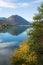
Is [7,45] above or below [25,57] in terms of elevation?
below

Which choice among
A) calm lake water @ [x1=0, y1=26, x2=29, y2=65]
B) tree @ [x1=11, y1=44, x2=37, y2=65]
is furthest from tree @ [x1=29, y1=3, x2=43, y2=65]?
calm lake water @ [x1=0, y1=26, x2=29, y2=65]

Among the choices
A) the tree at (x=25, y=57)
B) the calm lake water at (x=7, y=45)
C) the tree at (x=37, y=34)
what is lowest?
the calm lake water at (x=7, y=45)

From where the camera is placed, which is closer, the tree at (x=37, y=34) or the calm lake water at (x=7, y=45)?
the tree at (x=37, y=34)

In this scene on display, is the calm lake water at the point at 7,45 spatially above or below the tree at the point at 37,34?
below

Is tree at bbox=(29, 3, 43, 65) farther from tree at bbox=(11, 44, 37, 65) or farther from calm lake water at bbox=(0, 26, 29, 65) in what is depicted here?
calm lake water at bbox=(0, 26, 29, 65)

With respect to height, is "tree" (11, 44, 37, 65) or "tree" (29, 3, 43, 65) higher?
"tree" (29, 3, 43, 65)

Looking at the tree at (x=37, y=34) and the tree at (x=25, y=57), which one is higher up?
the tree at (x=37, y=34)

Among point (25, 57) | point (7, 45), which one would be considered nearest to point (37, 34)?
point (25, 57)

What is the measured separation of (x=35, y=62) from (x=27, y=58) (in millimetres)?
1223

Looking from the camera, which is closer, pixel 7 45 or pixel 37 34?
pixel 37 34

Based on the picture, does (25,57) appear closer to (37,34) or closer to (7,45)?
(37,34)

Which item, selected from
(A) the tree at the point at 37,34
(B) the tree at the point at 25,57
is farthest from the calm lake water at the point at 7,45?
(A) the tree at the point at 37,34

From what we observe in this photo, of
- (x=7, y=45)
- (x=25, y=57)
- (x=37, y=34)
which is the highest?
(x=37, y=34)

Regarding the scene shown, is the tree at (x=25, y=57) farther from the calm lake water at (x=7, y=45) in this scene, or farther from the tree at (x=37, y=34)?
the calm lake water at (x=7, y=45)
